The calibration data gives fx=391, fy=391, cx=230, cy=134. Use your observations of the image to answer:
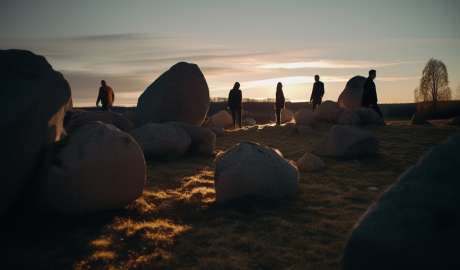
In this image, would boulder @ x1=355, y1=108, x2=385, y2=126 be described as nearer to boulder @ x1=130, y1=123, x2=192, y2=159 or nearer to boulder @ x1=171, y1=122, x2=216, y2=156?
boulder @ x1=171, y1=122, x2=216, y2=156

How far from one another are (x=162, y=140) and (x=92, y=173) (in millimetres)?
3793

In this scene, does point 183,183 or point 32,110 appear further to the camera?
point 183,183

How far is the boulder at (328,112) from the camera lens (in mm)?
13193

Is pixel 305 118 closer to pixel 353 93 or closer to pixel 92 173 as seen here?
pixel 353 93

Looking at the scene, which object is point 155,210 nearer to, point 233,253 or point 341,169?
point 233,253

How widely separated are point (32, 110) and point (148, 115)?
7.82 meters

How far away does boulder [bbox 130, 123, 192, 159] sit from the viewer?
307 inches

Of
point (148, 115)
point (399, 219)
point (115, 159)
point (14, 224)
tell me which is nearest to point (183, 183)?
point (115, 159)

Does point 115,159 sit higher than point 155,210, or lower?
higher

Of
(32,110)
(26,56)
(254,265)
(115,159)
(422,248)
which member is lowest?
(254,265)

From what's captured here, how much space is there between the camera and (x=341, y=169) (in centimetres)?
689

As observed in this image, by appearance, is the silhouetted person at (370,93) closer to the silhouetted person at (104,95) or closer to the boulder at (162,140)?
the boulder at (162,140)

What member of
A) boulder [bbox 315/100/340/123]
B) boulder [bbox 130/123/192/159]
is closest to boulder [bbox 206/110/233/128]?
boulder [bbox 315/100/340/123]

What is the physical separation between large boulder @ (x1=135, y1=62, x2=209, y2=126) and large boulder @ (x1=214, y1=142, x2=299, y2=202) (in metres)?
6.85
